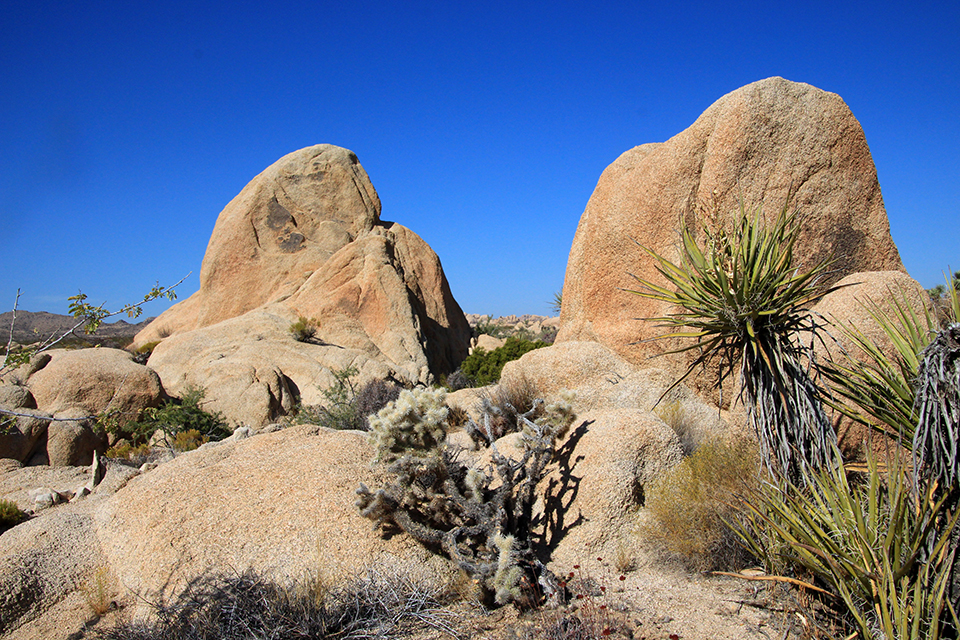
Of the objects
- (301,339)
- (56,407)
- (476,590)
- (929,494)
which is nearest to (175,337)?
(301,339)

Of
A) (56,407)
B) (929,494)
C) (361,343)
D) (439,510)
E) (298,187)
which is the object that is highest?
(298,187)

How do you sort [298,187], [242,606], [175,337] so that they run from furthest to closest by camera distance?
1. [298,187]
2. [175,337]
3. [242,606]

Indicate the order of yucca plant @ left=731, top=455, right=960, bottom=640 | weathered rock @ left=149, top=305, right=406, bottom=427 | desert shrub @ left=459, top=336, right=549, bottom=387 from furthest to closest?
desert shrub @ left=459, top=336, right=549, bottom=387 → weathered rock @ left=149, top=305, right=406, bottom=427 → yucca plant @ left=731, top=455, right=960, bottom=640

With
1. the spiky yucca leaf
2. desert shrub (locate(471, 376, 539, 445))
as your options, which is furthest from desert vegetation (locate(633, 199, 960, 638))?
desert shrub (locate(471, 376, 539, 445))

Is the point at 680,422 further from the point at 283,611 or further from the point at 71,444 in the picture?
the point at 71,444

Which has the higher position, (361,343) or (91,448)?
(361,343)

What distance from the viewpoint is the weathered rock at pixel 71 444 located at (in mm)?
9812

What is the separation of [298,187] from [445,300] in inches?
255

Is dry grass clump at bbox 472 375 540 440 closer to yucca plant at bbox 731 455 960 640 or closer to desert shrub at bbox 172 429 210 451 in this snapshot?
yucca plant at bbox 731 455 960 640

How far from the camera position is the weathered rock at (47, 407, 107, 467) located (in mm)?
9812

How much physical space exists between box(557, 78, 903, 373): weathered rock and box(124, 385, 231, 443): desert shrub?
26.8ft

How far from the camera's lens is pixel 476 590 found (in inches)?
184

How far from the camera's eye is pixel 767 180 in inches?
297

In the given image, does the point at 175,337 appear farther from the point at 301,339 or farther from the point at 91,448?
the point at 91,448
